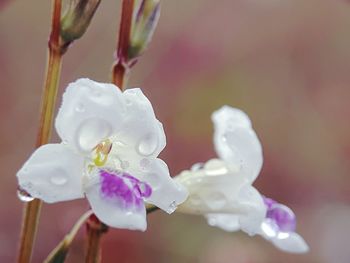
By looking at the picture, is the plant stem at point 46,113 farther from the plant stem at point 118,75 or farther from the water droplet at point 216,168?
the water droplet at point 216,168

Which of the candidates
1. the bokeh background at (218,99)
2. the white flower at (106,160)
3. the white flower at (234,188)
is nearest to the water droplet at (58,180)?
the white flower at (106,160)

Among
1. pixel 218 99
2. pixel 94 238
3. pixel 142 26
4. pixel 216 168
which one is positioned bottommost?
pixel 94 238

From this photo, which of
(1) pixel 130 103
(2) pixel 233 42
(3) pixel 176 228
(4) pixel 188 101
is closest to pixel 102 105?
(1) pixel 130 103

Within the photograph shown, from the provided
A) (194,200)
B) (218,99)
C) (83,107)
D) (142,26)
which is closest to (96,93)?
(83,107)

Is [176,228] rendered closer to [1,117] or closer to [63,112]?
[1,117]

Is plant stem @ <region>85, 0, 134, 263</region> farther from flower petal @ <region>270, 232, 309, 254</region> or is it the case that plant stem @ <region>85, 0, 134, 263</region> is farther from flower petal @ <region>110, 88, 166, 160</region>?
flower petal @ <region>270, 232, 309, 254</region>

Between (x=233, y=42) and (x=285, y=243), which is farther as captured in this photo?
(x=233, y=42)

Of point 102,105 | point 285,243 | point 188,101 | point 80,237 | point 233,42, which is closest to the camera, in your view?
point 102,105

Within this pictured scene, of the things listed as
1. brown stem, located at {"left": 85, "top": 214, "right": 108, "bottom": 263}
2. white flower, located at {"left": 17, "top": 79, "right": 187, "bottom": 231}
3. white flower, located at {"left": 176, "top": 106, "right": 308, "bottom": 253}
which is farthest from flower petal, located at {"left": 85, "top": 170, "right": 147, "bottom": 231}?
white flower, located at {"left": 176, "top": 106, "right": 308, "bottom": 253}

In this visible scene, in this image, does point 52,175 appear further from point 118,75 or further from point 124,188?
point 118,75
